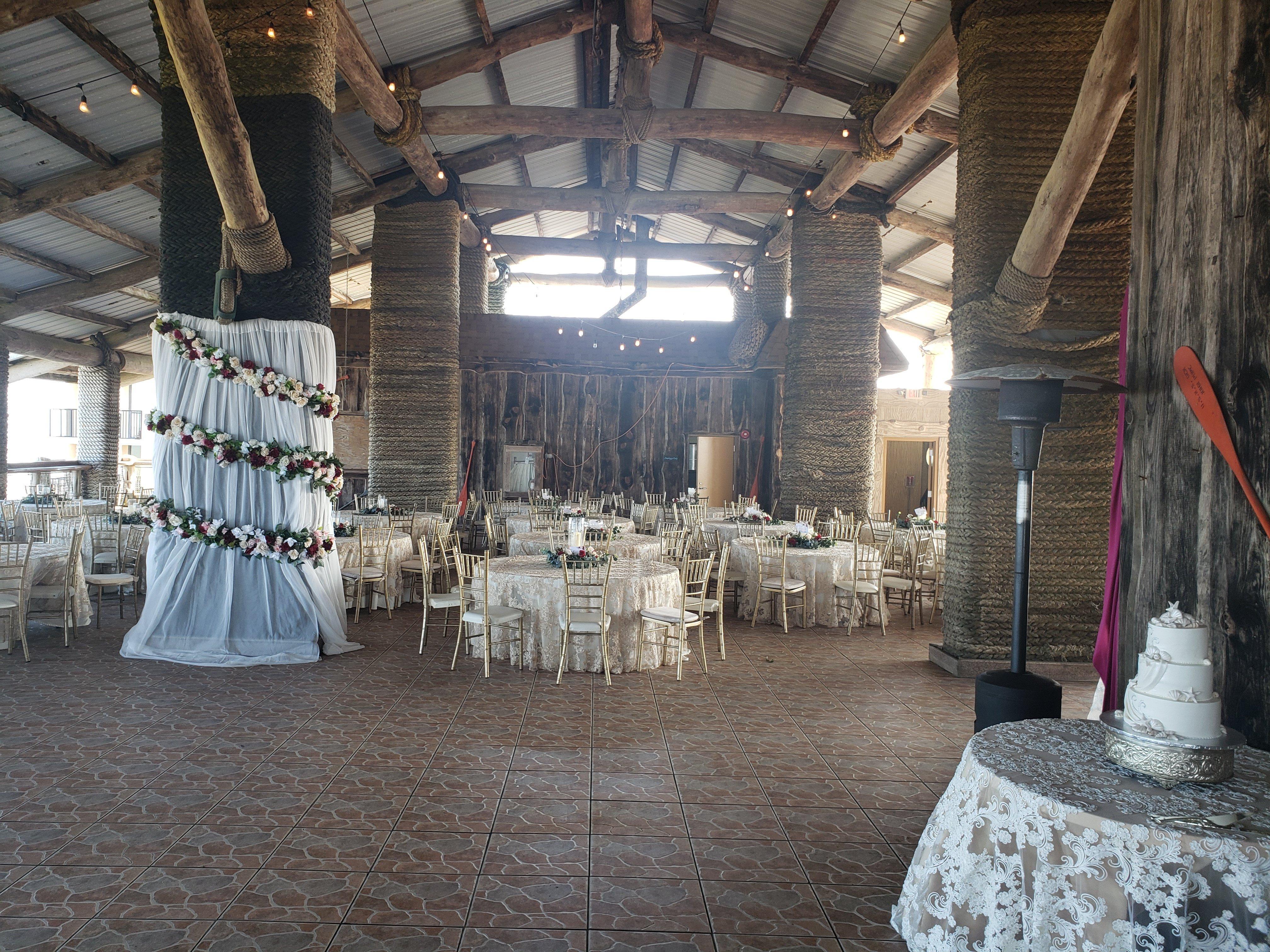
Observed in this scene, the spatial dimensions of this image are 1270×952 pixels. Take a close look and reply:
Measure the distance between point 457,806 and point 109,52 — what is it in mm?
7542

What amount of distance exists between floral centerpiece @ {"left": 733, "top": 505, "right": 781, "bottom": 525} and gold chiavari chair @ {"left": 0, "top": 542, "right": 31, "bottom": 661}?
23.9ft

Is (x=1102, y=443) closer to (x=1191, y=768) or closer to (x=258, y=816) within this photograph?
(x=1191, y=768)

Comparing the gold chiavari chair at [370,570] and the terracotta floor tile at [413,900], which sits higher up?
the gold chiavari chair at [370,570]

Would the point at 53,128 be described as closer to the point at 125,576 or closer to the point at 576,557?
the point at 125,576

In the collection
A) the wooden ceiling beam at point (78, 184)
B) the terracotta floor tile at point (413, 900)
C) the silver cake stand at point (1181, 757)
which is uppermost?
the wooden ceiling beam at point (78, 184)

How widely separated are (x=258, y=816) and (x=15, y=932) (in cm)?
95

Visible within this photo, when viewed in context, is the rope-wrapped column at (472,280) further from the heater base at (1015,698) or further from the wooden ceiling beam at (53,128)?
the heater base at (1015,698)

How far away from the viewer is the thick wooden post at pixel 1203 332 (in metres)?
2.69

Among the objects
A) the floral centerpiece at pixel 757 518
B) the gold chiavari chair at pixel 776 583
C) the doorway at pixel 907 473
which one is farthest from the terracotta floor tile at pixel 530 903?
the doorway at pixel 907 473

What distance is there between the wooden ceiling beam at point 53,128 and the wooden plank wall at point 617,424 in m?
6.49

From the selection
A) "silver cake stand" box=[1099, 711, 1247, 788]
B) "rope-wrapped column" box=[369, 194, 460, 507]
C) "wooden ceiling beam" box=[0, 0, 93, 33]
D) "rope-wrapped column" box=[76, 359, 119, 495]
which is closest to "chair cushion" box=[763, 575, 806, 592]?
"rope-wrapped column" box=[369, 194, 460, 507]

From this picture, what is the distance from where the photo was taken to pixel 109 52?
7.29 meters

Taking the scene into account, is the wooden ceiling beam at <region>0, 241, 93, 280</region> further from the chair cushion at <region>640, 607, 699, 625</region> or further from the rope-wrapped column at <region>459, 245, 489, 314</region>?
the chair cushion at <region>640, 607, 699, 625</region>

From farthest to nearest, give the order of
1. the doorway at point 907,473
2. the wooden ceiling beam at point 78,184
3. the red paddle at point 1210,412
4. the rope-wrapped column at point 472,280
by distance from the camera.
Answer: the doorway at point 907,473 < the rope-wrapped column at point 472,280 < the wooden ceiling beam at point 78,184 < the red paddle at point 1210,412
